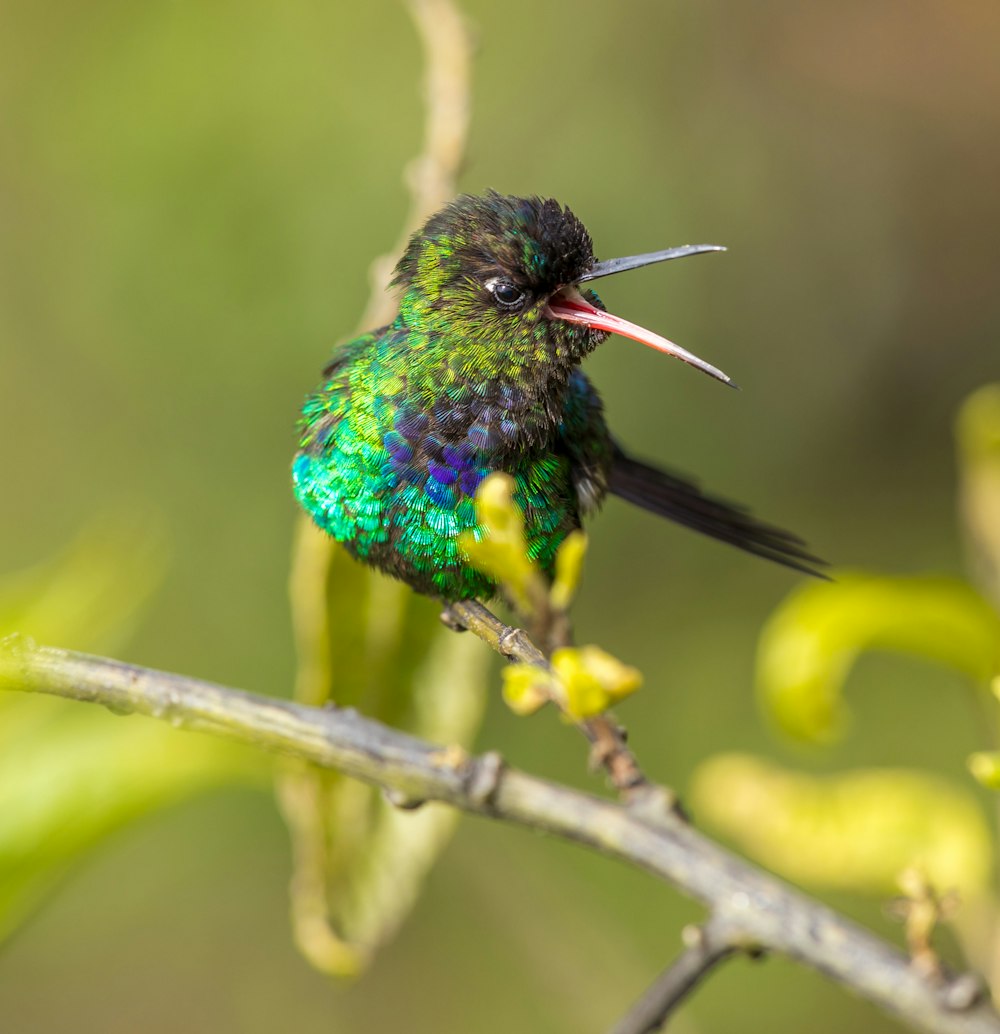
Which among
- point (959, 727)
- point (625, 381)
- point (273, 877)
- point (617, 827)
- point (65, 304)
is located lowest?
point (273, 877)

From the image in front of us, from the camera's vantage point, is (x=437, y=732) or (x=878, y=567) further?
(x=878, y=567)

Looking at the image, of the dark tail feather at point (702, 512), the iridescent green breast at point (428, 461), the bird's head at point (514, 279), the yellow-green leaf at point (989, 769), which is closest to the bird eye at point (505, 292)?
the bird's head at point (514, 279)

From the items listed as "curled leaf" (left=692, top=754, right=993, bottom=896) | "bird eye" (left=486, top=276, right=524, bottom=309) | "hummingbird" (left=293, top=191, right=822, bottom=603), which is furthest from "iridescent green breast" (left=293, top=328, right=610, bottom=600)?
"curled leaf" (left=692, top=754, right=993, bottom=896)

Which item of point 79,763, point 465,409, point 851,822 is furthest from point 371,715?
point 851,822

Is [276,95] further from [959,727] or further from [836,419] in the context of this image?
[959,727]

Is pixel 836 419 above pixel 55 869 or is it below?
below

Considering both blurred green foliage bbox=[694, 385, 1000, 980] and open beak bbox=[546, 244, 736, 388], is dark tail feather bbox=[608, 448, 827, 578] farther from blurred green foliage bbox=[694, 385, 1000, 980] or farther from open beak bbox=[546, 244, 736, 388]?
open beak bbox=[546, 244, 736, 388]

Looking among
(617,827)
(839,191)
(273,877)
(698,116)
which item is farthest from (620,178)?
(617,827)
